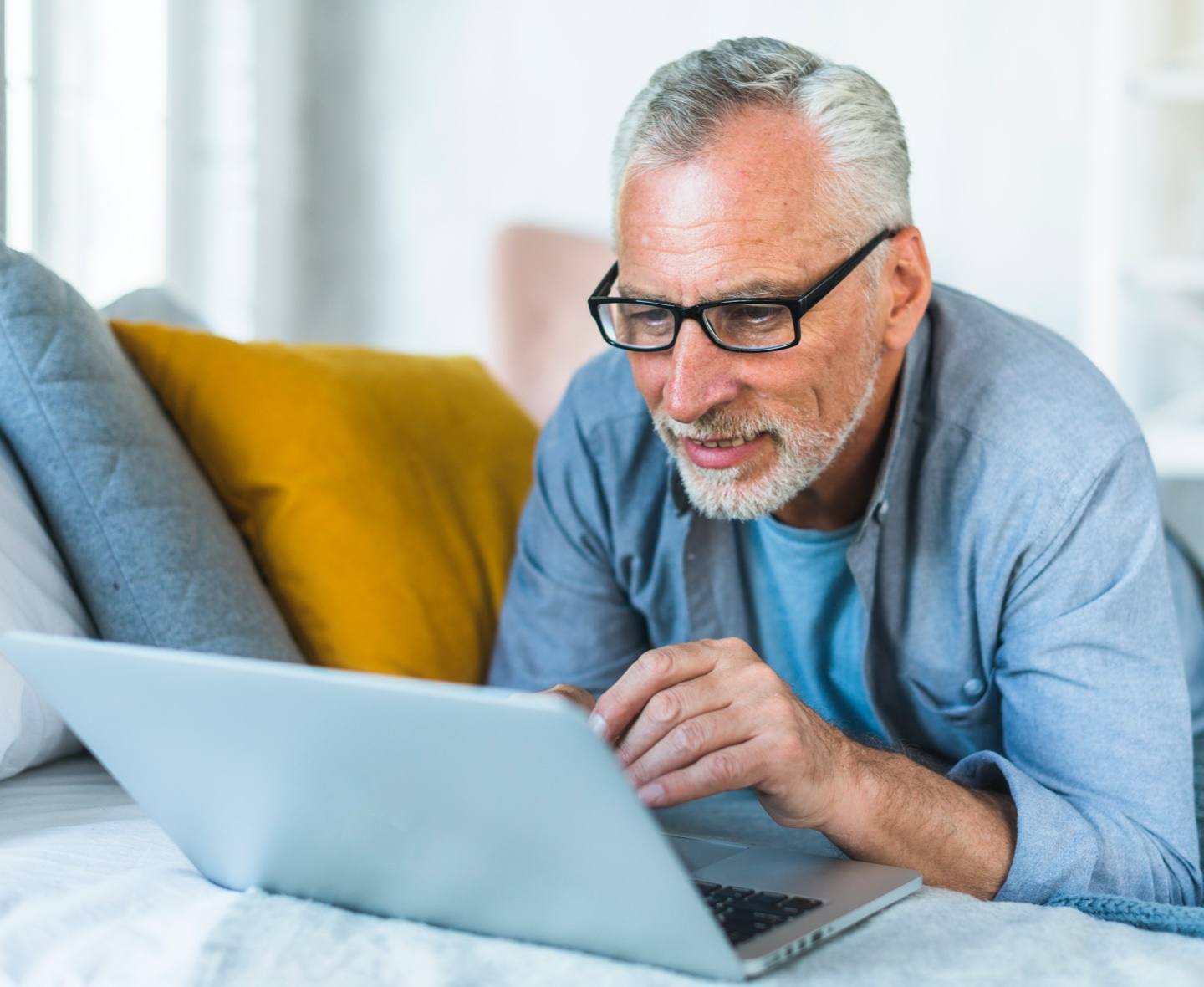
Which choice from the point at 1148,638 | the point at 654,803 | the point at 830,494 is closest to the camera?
the point at 654,803

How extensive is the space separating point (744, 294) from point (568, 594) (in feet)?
1.44

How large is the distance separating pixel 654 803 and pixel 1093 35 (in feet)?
7.59

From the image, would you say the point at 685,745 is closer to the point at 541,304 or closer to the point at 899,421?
the point at 899,421

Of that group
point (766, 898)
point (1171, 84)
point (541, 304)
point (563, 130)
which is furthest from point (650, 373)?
point (563, 130)

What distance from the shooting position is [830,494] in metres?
1.40

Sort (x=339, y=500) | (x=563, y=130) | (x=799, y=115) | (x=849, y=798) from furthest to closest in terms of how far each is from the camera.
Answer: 1. (x=563, y=130)
2. (x=339, y=500)
3. (x=799, y=115)
4. (x=849, y=798)

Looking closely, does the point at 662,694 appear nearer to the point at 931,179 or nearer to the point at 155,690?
the point at 155,690

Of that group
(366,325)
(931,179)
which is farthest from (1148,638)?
(366,325)

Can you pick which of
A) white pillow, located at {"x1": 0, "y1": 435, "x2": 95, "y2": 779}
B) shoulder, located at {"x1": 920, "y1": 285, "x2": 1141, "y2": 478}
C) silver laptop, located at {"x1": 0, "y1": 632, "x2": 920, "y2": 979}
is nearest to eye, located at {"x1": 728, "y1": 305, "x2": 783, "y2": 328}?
shoulder, located at {"x1": 920, "y1": 285, "x2": 1141, "y2": 478}

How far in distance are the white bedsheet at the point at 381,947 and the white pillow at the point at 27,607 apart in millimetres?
190

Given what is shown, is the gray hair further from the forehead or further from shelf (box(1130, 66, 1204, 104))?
shelf (box(1130, 66, 1204, 104))

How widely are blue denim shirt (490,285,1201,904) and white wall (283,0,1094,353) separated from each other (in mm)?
1240

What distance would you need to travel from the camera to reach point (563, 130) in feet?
9.43

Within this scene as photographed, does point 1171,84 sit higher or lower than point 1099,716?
higher
